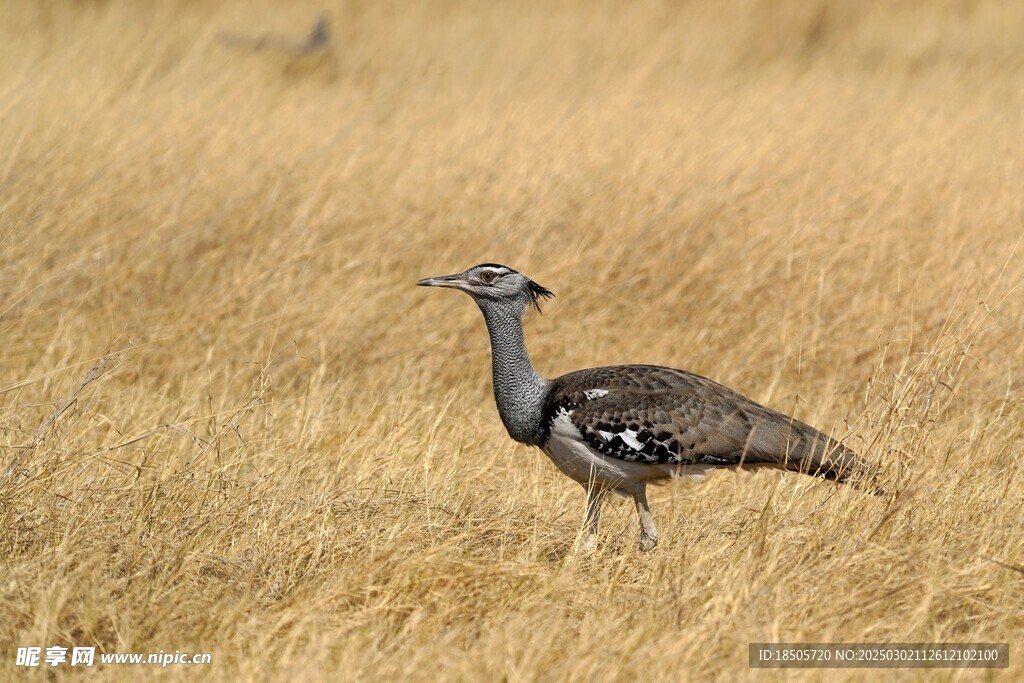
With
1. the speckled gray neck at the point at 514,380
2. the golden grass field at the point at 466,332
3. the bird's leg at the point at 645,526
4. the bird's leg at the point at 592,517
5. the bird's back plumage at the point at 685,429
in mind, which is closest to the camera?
the golden grass field at the point at 466,332

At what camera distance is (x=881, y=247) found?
21.7 ft

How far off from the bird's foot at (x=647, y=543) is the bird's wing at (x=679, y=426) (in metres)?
0.27

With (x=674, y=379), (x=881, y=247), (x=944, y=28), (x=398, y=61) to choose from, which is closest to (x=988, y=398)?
(x=881, y=247)

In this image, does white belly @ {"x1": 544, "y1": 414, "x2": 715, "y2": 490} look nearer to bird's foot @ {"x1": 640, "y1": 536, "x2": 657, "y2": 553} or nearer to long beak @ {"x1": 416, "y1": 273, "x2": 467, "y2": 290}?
bird's foot @ {"x1": 640, "y1": 536, "x2": 657, "y2": 553}

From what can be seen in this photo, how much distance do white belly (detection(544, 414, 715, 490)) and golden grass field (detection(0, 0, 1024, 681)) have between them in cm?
17

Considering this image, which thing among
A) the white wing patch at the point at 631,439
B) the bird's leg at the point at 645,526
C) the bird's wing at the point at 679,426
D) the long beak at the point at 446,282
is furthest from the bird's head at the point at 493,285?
the bird's leg at the point at 645,526

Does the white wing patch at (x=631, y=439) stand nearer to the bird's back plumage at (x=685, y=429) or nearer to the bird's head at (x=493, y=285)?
the bird's back plumage at (x=685, y=429)

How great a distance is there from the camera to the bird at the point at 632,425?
429cm

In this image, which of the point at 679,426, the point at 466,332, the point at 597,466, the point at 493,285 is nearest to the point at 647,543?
the point at 597,466

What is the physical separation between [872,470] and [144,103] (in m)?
5.60

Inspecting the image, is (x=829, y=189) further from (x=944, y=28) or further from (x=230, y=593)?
(x=944, y=28)

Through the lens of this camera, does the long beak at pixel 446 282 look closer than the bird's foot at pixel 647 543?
No

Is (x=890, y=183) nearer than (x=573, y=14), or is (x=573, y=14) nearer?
(x=890, y=183)

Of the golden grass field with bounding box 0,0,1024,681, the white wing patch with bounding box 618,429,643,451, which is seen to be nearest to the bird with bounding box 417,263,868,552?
the white wing patch with bounding box 618,429,643,451
